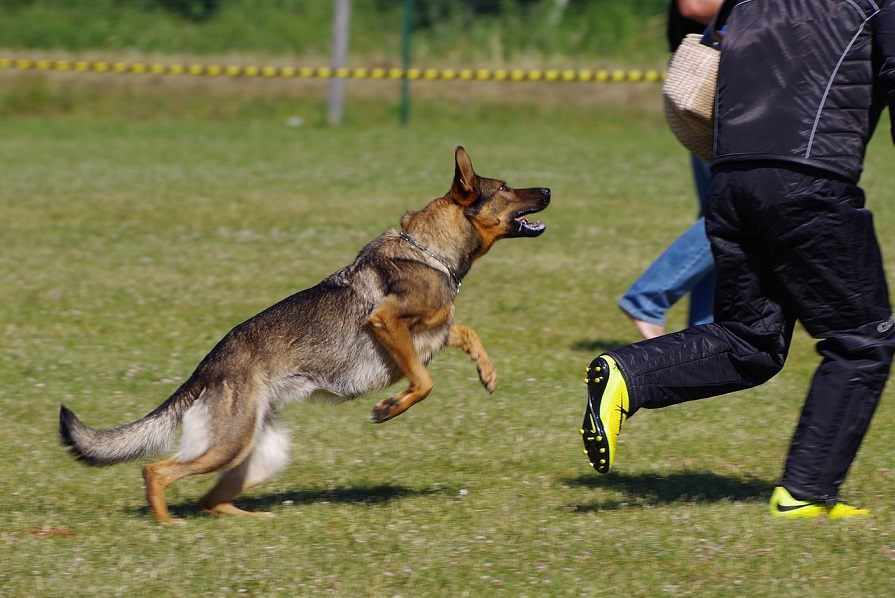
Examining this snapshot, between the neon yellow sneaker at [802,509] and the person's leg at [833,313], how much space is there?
3cm

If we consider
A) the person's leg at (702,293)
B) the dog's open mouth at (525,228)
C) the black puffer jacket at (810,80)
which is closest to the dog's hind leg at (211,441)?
the dog's open mouth at (525,228)

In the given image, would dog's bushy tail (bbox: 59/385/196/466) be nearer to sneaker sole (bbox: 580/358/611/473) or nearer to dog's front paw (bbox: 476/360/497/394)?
dog's front paw (bbox: 476/360/497/394)

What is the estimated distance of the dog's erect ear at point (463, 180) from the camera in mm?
4820

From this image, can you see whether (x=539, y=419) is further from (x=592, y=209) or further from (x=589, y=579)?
(x=592, y=209)

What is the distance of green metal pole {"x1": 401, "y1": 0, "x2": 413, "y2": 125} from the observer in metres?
19.2

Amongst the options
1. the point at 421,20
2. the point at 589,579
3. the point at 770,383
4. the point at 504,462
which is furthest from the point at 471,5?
the point at 589,579

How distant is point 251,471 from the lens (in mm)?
4734

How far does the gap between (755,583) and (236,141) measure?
46.4ft

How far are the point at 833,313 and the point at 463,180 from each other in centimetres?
158

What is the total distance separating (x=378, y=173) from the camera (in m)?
14.1

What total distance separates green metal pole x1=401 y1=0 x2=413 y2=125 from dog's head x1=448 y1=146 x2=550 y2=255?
14.4 m

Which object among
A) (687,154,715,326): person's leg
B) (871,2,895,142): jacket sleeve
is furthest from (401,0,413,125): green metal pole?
(871,2,895,142): jacket sleeve

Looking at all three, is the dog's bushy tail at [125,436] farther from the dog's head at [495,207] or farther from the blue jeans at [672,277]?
the blue jeans at [672,277]

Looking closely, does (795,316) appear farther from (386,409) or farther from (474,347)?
(386,409)
